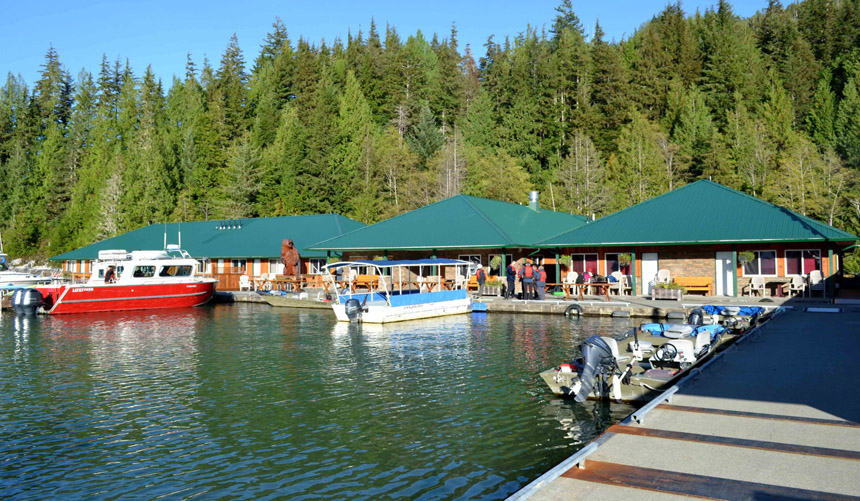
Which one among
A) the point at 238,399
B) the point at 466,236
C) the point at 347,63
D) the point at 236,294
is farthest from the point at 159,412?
the point at 347,63

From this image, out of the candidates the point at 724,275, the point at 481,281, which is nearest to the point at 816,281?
the point at 724,275

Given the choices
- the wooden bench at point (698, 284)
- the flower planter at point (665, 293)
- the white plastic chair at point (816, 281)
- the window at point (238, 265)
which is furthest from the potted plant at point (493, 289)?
the window at point (238, 265)

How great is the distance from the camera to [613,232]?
32.1m

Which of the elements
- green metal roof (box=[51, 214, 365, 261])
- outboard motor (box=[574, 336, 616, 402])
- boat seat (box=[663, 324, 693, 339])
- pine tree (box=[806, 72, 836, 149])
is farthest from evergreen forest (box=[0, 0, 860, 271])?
outboard motor (box=[574, 336, 616, 402])

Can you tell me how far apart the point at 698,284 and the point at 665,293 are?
103 inches

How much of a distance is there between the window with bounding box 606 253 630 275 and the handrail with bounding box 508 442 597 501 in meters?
25.7

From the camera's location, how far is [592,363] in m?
12.0

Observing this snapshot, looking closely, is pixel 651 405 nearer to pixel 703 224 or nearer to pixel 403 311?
pixel 403 311

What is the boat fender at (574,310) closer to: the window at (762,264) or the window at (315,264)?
the window at (762,264)

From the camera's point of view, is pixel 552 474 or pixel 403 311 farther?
pixel 403 311

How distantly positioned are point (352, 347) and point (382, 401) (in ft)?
23.4

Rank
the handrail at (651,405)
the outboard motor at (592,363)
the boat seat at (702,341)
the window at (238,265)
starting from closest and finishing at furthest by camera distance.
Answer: the handrail at (651,405) → the outboard motor at (592,363) → the boat seat at (702,341) → the window at (238,265)

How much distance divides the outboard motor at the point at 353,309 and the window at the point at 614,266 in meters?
13.4

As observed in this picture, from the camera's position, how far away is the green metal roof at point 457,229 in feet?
112
